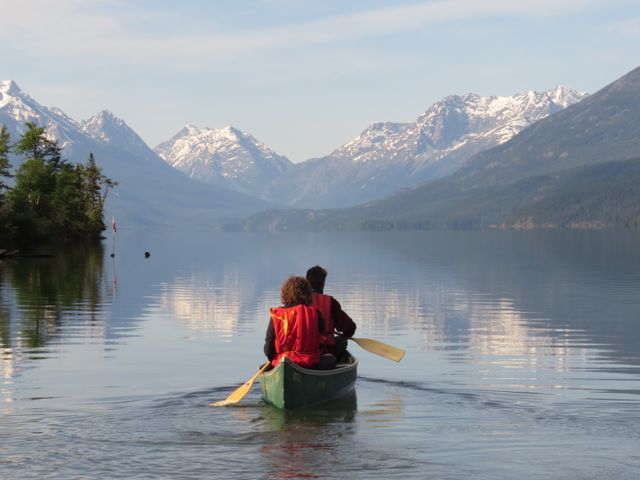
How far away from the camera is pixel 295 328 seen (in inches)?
1003

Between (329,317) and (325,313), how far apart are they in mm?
208

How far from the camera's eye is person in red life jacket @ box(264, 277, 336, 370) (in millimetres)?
24922

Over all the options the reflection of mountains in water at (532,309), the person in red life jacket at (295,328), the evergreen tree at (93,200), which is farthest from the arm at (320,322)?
the evergreen tree at (93,200)

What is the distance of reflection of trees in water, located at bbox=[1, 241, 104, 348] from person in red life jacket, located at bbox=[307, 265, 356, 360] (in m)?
16.1

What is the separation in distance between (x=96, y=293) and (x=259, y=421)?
4558 centimetres

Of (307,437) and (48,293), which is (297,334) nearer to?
(307,437)

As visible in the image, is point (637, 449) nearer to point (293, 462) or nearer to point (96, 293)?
point (293, 462)

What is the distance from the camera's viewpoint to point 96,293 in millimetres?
68000

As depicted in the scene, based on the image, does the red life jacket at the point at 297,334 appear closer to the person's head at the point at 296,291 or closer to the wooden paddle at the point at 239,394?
the person's head at the point at 296,291

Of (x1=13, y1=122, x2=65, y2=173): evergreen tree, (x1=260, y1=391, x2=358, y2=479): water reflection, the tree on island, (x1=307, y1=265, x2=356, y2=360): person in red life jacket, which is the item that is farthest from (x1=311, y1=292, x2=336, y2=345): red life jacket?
(x1=13, y1=122, x2=65, y2=173): evergreen tree

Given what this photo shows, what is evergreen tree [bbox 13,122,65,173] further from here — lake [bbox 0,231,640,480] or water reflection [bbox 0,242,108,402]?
lake [bbox 0,231,640,480]

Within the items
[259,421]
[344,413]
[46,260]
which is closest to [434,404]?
[344,413]

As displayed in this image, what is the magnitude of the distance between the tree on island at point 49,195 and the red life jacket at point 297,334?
332 feet

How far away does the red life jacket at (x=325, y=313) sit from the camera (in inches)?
1067
